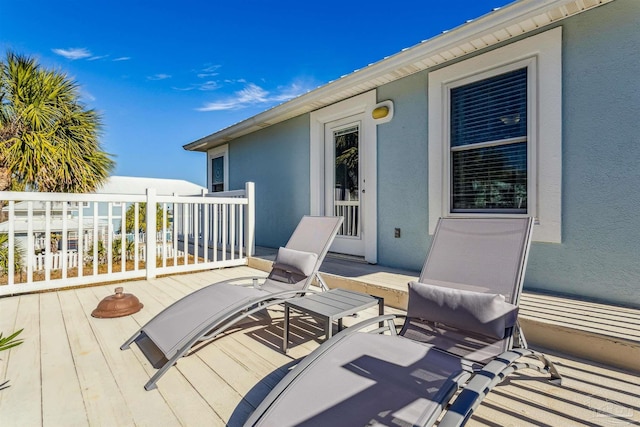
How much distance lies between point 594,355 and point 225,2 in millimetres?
9789

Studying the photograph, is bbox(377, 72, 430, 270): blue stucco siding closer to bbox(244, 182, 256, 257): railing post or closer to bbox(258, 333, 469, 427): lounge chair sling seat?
bbox(244, 182, 256, 257): railing post

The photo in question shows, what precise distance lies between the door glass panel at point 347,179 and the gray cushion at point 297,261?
2076mm

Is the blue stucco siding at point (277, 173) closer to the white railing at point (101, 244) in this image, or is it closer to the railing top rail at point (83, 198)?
the white railing at point (101, 244)

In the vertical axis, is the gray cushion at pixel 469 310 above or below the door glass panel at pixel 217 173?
below

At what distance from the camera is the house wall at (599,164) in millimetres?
2875

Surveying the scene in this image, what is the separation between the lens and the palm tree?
6.73m

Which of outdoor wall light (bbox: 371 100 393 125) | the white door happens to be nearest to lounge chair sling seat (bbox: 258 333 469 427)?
the white door

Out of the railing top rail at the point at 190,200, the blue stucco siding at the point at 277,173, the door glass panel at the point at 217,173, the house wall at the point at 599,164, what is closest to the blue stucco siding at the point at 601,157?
the house wall at the point at 599,164

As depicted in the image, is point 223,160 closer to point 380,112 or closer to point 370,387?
point 380,112

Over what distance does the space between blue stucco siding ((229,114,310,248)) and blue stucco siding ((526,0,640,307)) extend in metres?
4.08

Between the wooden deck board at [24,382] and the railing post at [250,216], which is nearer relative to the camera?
the wooden deck board at [24,382]

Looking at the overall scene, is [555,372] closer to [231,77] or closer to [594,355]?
[594,355]

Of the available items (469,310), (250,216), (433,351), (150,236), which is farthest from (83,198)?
(469,310)

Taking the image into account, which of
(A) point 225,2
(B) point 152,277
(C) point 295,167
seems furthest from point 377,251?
(A) point 225,2
